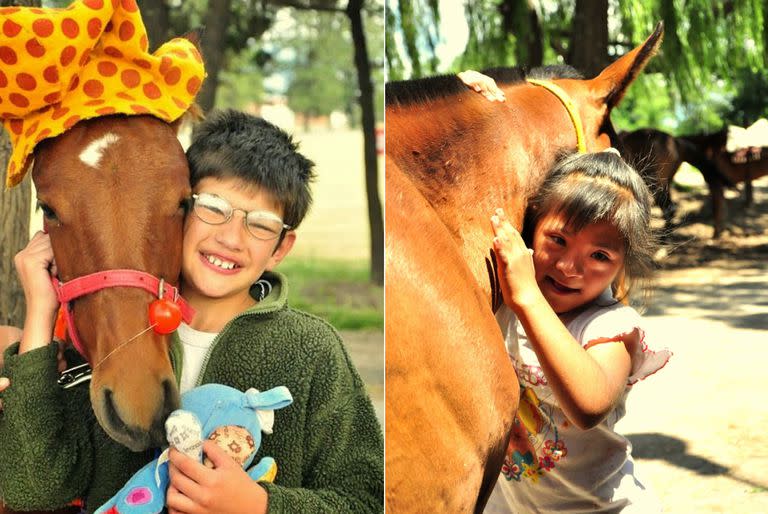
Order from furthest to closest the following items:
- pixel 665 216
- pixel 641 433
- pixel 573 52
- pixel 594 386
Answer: pixel 641 433 < pixel 573 52 < pixel 665 216 < pixel 594 386

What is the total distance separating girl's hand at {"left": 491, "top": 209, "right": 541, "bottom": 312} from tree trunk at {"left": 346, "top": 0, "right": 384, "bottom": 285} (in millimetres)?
202

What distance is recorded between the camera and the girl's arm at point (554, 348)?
4.94 feet

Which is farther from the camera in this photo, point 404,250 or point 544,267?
point 544,267

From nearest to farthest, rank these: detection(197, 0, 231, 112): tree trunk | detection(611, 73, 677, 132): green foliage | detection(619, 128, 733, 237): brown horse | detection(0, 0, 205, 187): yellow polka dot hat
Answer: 1. detection(0, 0, 205, 187): yellow polka dot hat
2. detection(197, 0, 231, 112): tree trunk
3. detection(619, 128, 733, 237): brown horse
4. detection(611, 73, 677, 132): green foliage

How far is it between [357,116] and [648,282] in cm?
66

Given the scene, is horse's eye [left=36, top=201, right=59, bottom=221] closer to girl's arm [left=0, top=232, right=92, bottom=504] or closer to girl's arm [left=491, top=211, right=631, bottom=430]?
girl's arm [left=0, top=232, right=92, bottom=504]

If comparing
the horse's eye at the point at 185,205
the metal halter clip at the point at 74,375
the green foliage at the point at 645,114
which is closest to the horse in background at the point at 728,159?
the green foliage at the point at 645,114

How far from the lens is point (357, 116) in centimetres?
163

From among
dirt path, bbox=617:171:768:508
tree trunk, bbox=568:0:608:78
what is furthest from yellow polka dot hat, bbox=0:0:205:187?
tree trunk, bbox=568:0:608:78

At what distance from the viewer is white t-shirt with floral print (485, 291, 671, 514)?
5.45 feet

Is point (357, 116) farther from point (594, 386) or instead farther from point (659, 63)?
point (659, 63)

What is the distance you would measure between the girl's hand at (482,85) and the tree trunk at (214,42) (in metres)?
0.42

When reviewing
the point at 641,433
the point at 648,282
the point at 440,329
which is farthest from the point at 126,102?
the point at 641,433

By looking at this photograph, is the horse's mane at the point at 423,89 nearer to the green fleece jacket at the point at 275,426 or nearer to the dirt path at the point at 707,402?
the green fleece jacket at the point at 275,426
